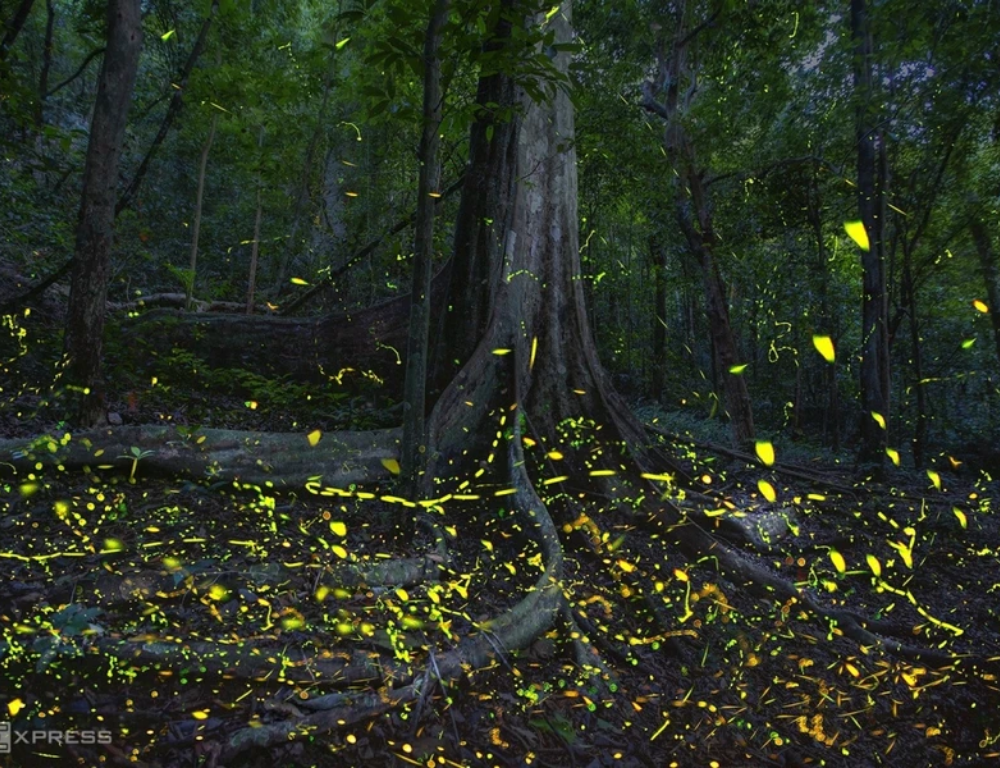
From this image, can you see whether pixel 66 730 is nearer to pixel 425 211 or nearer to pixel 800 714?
→ pixel 425 211

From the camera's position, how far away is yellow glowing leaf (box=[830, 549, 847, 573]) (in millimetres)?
5188

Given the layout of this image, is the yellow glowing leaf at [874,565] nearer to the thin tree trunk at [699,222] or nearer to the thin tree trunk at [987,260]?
the thin tree trunk at [699,222]

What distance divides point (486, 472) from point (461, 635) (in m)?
1.58

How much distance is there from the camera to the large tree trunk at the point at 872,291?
8141 mm

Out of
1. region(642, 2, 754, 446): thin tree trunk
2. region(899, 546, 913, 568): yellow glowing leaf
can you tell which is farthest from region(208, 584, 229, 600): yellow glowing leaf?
region(642, 2, 754, 446): thin tree trunk

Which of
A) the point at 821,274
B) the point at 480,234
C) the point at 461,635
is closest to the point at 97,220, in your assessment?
the point at 480,234

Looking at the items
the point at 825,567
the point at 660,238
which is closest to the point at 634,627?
the point at 825,567

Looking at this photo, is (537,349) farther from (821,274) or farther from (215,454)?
(821,274)

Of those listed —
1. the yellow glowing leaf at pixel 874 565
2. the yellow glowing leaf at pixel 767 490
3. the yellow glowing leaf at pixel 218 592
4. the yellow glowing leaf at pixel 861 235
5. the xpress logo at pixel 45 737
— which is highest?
the yellow glowing leaf at pixel 861 235

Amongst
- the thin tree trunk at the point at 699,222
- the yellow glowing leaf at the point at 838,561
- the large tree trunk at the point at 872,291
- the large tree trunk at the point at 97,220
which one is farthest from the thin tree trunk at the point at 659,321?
the large tree trunk at the point at 97,220

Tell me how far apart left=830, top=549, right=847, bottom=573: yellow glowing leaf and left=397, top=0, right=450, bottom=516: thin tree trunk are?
3.78 m

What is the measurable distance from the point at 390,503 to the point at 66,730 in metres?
2.33

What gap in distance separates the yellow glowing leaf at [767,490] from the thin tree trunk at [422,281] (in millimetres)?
3919

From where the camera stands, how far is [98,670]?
8.09ft
